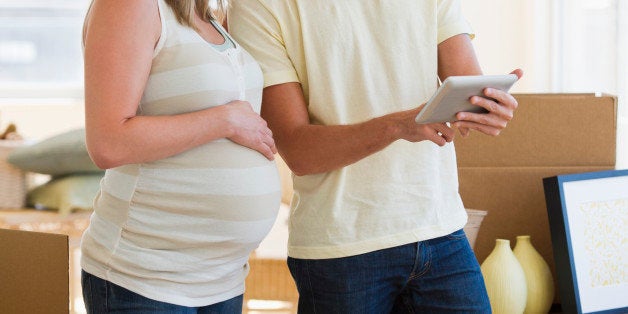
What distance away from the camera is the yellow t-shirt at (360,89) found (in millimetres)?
1341

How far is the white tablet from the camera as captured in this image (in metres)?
1.13

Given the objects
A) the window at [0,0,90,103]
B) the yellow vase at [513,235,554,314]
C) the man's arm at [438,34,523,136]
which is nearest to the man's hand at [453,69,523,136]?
the man's arm at [438,34,523,136]

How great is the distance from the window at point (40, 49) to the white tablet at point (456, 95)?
4244 millimetres

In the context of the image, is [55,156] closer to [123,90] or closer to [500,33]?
[500,33]

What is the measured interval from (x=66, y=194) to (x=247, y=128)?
7.73ft

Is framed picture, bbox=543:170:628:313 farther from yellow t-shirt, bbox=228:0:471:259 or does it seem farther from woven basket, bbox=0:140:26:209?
woven basket, bbox=0:140:26:209

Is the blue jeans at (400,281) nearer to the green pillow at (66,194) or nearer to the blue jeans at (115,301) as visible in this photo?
the blue jeans at (115,301)

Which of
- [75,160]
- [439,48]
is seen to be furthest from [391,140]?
[75,160]

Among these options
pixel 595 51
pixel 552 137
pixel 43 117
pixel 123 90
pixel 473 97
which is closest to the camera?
pixel 123 90

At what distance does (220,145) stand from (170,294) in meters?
0.22

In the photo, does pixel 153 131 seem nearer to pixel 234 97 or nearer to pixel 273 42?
pixel 234 97

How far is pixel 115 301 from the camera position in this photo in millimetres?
1169

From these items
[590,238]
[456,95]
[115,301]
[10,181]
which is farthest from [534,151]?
[10,181]

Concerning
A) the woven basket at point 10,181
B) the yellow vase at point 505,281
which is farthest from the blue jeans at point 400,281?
the woven basket at point 10,181
